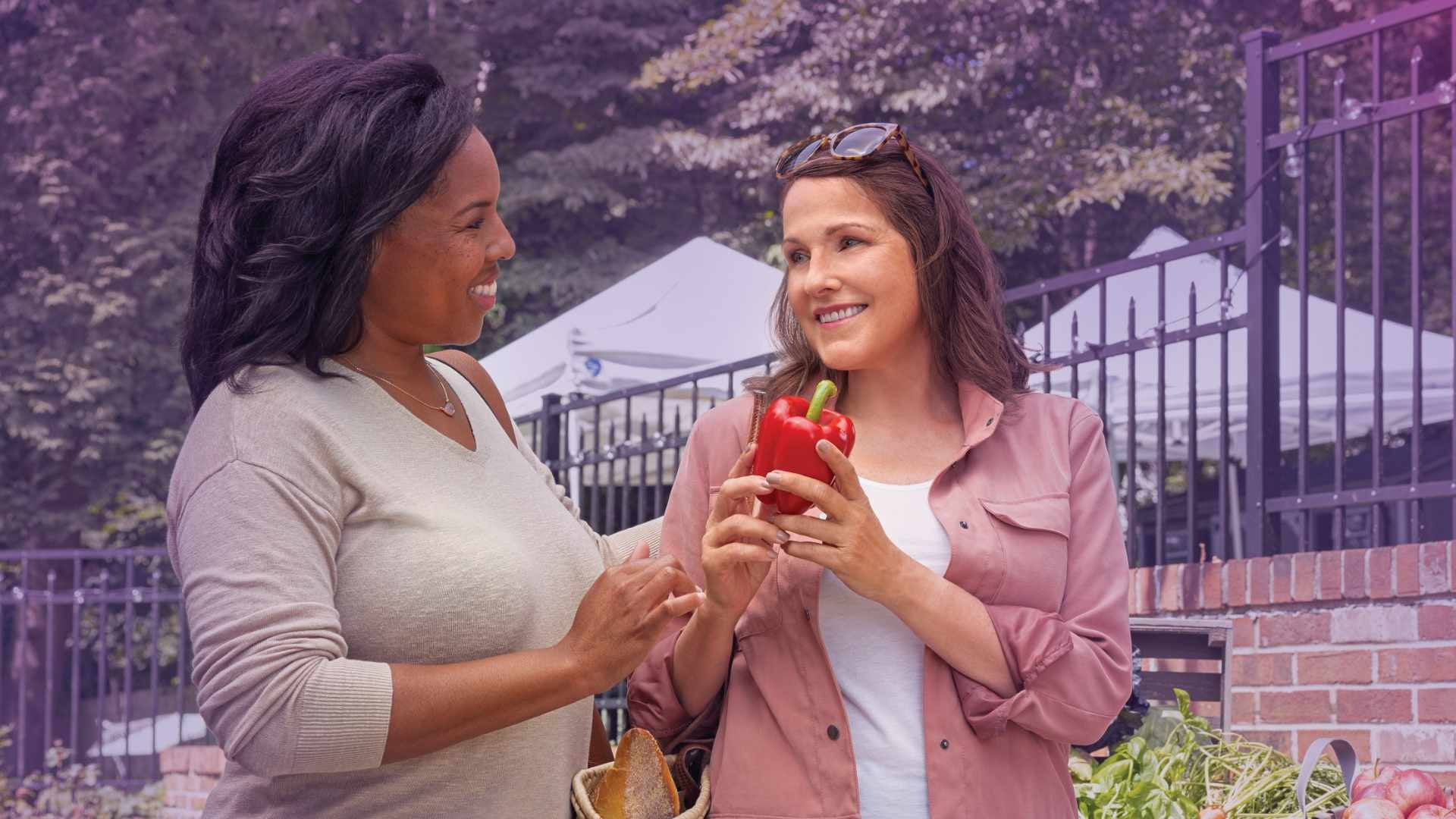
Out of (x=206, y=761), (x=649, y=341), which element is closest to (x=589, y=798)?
(x=649, y=341)

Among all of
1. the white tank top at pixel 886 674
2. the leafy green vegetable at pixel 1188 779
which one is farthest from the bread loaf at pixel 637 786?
the leafy green vegetable at pixel 1188 779

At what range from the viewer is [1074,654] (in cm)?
184

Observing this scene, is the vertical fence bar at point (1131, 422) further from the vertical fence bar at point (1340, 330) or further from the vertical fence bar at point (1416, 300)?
the vertical fence bar at point (1416, 300)

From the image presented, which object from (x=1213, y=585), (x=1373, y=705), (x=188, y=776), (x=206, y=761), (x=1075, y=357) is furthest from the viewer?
(x=188, y=776)

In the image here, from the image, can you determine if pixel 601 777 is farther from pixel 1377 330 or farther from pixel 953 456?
pixel 1377 330

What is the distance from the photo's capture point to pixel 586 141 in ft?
53.8

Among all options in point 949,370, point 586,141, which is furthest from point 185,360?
point 586,141

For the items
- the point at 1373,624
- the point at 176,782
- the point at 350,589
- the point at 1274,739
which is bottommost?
the point at 176,782

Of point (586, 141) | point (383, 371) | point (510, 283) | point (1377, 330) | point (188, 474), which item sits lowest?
point (188, 474)

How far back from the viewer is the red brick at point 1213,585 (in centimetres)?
→ 433

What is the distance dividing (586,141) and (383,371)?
1487 centimetres

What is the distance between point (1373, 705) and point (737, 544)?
278cm

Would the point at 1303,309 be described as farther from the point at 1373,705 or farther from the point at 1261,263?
the point at 1373,705

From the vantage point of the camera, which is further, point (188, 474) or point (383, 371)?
point (383, 371)
